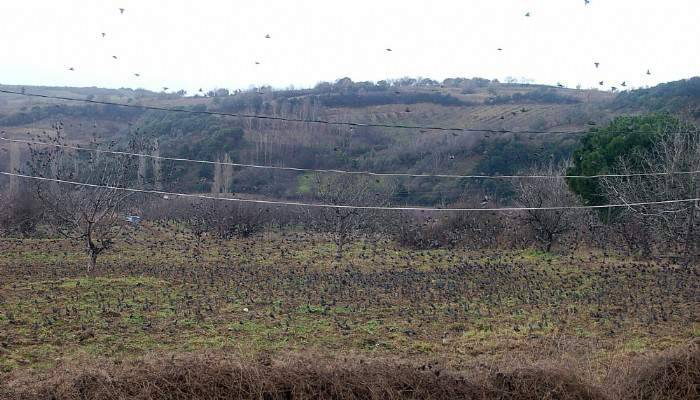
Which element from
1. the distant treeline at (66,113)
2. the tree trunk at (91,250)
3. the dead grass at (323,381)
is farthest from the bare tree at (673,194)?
the distant treeline at (66,113)

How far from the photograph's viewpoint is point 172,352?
8500 millimetres

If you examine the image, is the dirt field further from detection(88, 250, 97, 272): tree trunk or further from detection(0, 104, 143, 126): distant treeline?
detection(0, 104, 143, 126): distant treeline

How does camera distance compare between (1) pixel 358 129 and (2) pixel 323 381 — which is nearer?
(2) pixel 323 381

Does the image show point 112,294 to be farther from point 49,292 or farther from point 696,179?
point 696,179

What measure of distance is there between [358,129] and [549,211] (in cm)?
2582

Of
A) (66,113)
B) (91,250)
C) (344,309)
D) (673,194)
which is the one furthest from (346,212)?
(66,113)

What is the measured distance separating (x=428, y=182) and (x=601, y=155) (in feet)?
51.2

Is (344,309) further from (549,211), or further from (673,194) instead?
(549,211)

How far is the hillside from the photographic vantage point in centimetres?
3584

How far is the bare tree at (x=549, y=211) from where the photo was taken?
19.9 metres

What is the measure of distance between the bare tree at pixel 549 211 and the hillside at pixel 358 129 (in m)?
8.49

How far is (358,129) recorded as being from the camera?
44.6 metres

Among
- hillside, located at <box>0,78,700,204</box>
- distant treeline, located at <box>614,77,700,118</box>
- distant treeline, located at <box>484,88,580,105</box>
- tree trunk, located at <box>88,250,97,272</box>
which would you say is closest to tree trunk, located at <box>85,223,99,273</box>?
tree trunk, located at <box>88,250,97,272</box>

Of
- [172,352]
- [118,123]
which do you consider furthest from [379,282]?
[118,123]
